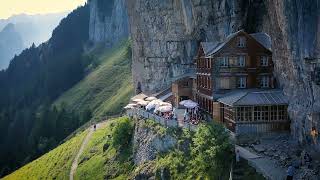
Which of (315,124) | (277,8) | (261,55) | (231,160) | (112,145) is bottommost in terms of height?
(112,145)

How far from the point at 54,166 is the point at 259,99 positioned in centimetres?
5249

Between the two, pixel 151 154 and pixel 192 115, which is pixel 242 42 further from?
pixel 151 154

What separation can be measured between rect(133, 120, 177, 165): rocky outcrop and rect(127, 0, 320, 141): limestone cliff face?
627 inches

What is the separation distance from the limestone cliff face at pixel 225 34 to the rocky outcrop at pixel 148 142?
52.3 ft

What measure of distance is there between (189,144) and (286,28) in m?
16.9

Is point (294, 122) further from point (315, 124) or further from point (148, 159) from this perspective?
point (148, 159)

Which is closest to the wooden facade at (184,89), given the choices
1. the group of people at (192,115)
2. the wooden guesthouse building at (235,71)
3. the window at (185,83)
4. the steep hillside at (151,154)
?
the window at (185,83)

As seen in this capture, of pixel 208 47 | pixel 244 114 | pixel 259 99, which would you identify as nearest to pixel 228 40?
pixel 208 47

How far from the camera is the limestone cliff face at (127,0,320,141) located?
46531 mm

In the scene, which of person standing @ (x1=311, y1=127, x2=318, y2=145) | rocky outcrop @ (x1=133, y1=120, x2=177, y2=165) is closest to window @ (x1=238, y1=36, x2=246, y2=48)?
rocky outcrop @ (x1=133, y1=120, x2=177, y2=165)

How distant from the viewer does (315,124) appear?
45.2 m

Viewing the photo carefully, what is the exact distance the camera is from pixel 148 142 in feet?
219

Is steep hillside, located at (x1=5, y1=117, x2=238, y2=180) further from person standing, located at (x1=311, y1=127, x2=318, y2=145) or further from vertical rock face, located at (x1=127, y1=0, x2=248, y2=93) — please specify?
vertical rock face, located at (x1=127, y1=0, x2=248, y2=93)

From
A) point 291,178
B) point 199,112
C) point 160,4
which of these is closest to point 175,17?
point 160,4
